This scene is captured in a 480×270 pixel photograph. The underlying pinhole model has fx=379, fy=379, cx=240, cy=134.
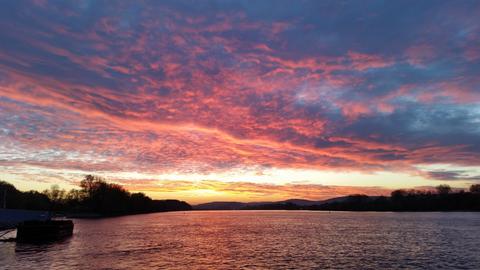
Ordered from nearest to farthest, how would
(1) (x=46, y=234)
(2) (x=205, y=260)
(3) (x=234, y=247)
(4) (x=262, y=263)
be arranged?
(4) (x=262, y=263), (2) (x=205, y=260), (3) (x=234, y=247), (1) (x=46, y=234)

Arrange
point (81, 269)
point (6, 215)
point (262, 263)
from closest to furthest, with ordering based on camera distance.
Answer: point (81, 269)
point (262, 263)
point (6, 215)

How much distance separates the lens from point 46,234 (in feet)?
323

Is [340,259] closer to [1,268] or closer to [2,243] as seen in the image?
[1,268]

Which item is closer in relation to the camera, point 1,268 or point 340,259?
point 1,268

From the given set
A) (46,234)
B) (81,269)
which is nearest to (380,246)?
(81,269)

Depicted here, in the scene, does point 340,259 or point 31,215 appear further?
point 31,215

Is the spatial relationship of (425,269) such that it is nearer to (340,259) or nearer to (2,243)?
(340,259)

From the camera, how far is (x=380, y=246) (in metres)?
84.2

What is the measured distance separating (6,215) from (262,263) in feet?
398

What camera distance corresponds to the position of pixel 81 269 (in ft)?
176

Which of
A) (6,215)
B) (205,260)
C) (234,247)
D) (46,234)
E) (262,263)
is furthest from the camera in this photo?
(6,215)

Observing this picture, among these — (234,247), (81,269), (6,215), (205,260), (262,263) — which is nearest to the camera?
(81,269)

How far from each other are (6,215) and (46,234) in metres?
56.1

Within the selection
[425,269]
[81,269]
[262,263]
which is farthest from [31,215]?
[425,269]
